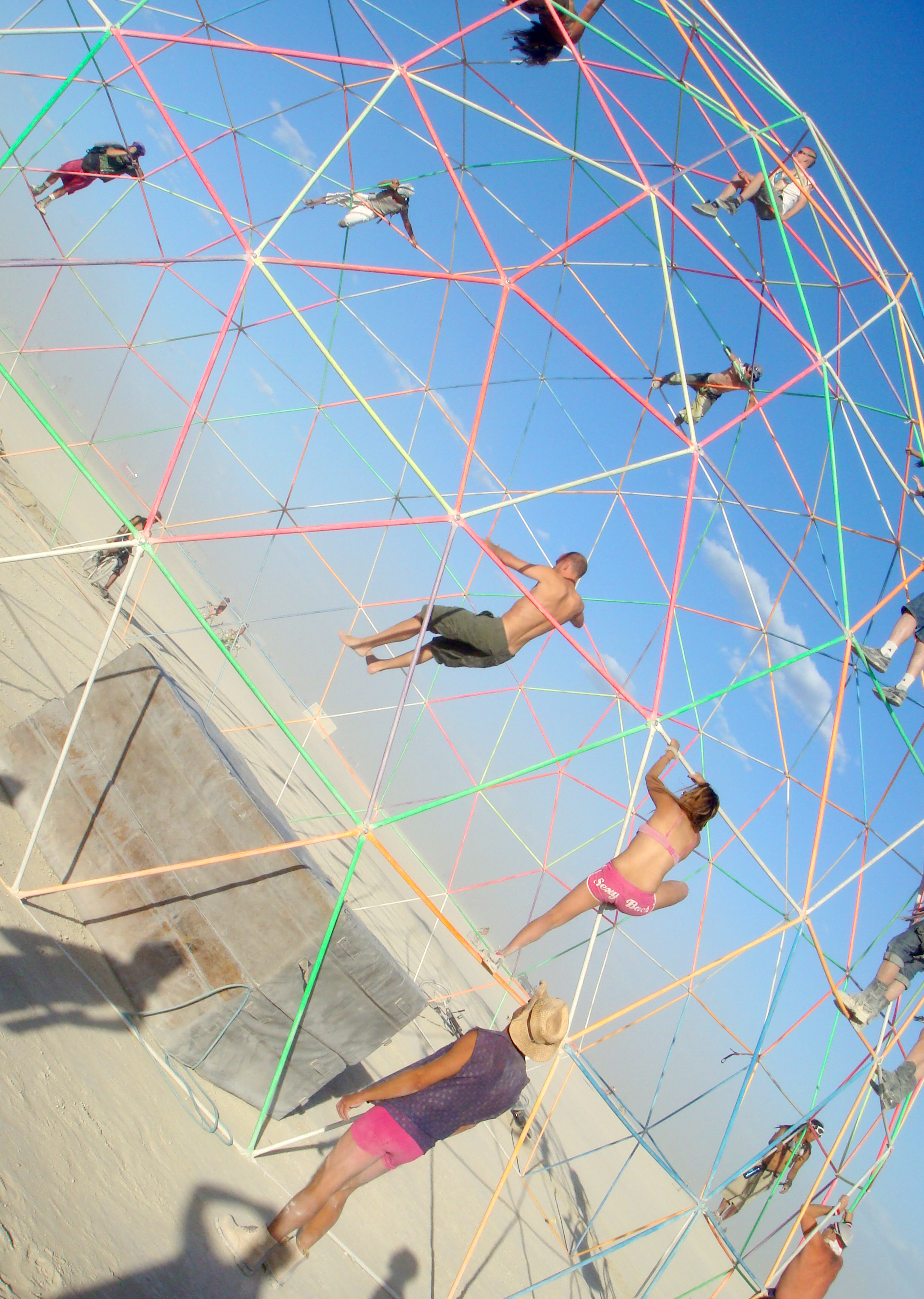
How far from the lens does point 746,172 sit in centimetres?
797

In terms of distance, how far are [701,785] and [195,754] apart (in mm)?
3598

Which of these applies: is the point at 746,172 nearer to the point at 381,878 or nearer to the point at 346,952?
the point at 346,952

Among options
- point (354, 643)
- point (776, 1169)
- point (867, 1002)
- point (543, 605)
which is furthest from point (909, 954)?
point (354, 643)

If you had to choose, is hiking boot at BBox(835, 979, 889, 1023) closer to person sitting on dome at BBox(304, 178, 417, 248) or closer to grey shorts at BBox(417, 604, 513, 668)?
grey shorts at BBox(417, 604, 513, 668)

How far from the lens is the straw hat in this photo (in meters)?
3.89

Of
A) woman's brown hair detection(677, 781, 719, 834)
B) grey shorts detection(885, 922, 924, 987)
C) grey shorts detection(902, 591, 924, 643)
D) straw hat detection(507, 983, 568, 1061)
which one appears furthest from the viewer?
grey shorts detection(902, 591, 924, 643)

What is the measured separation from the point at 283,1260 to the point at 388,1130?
0.80 metres

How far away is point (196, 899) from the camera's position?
458 cm

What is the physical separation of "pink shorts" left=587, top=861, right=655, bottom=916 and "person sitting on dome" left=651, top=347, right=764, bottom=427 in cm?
470

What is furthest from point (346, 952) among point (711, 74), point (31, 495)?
point (31, 495)

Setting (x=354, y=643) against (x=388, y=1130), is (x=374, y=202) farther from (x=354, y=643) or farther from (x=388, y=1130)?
(x=388, y=1130)

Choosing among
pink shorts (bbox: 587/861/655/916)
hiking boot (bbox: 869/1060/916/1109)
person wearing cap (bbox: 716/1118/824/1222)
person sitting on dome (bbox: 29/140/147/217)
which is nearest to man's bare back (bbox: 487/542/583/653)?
pink shorts (bbox: 587/861/655/916)

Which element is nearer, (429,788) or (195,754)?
(195,754)

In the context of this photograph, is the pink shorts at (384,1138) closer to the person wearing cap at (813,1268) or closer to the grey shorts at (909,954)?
the person wearing cap at (813,1268)
